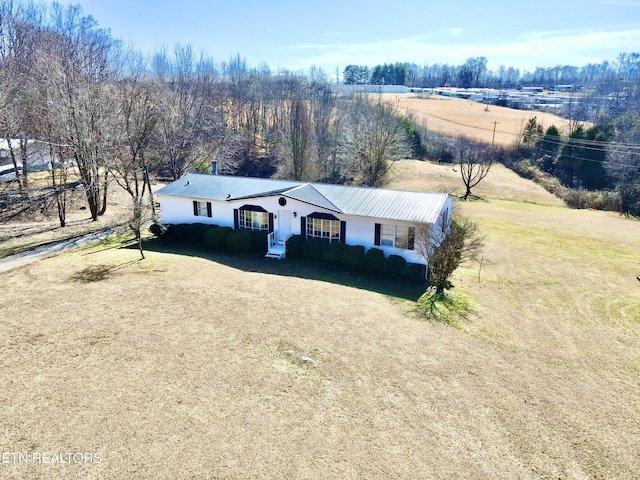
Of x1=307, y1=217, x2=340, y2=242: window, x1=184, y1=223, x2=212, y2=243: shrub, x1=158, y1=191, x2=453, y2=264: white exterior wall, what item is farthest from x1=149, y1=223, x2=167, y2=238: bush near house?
x1=307, y1=217, x2=340, y2=242: window

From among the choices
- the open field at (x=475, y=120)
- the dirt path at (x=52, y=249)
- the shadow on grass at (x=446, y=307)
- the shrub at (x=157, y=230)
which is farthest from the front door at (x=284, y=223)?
the open field at (x=475, y=120)

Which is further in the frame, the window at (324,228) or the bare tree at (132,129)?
the bare tree at (132,129)

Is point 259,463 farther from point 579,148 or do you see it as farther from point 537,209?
point 579,148

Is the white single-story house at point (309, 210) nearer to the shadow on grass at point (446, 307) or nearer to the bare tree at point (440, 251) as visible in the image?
the bare tree at point (440, 251)

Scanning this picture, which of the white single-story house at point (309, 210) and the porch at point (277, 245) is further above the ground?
the white single-story house at point (309, 210)

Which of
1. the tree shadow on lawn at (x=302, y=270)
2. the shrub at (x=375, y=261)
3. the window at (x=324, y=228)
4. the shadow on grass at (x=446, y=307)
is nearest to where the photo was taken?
the shadow on grass at (x=446, y=307)

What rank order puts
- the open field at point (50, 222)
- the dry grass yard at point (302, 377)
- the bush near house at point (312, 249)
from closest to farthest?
the dry grass yard at point (302, 377) < the bush near house at point (312, 249) < the open field at point (50, 222)

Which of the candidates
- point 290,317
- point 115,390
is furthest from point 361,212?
point 115,390

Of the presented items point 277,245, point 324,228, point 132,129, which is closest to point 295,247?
point 277,245
